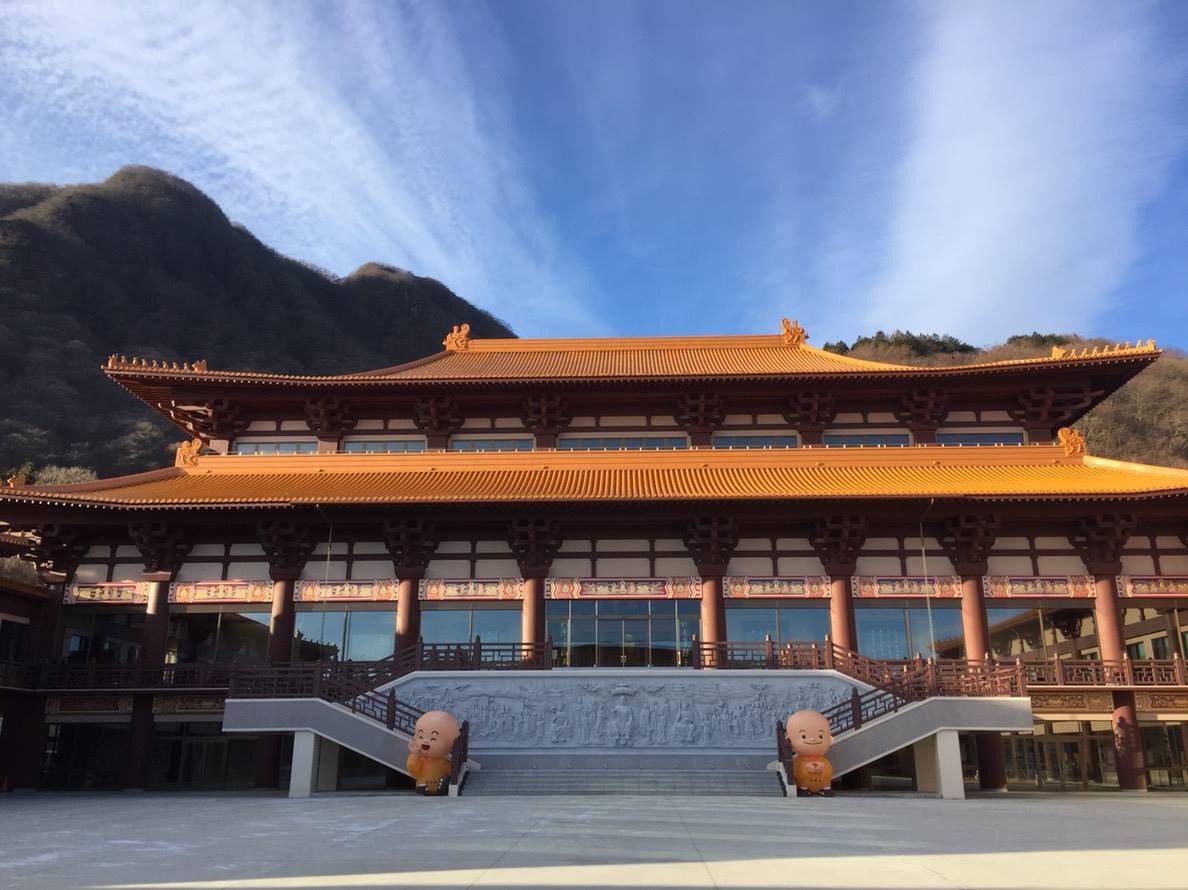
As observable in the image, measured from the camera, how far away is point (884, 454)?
84.4ft

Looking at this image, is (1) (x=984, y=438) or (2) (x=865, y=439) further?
(2) (x=865, y=439)

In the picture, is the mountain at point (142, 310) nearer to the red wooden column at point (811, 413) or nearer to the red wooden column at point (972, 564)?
the red wooden column at point (811, 413)

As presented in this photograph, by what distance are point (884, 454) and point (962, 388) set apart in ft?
10.3

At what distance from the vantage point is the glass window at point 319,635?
2339cm

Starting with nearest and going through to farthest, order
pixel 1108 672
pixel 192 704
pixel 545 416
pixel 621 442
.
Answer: pixel 1108 672 → pixel 192 704 → pixel 545 416 → pixel 621 442

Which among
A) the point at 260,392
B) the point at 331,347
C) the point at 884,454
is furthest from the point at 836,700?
the point at 331,347

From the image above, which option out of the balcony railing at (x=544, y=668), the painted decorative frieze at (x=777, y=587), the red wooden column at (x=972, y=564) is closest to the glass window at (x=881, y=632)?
the balcony railing at (x=544, y=668)

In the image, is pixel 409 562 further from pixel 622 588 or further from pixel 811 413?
pixel 811 413

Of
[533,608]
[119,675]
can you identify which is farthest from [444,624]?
[119,675]

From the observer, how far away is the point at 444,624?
77.2ft

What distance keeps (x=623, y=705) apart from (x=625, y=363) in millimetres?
13218

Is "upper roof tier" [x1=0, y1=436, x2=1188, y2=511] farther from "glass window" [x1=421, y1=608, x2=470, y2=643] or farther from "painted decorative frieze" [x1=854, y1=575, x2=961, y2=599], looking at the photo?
"glass window" [x1=421, y1=608, x2=470, y2=643]

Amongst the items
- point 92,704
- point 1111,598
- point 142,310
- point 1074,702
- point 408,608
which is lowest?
point 92,704

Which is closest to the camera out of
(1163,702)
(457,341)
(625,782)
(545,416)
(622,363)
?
(625,782)
